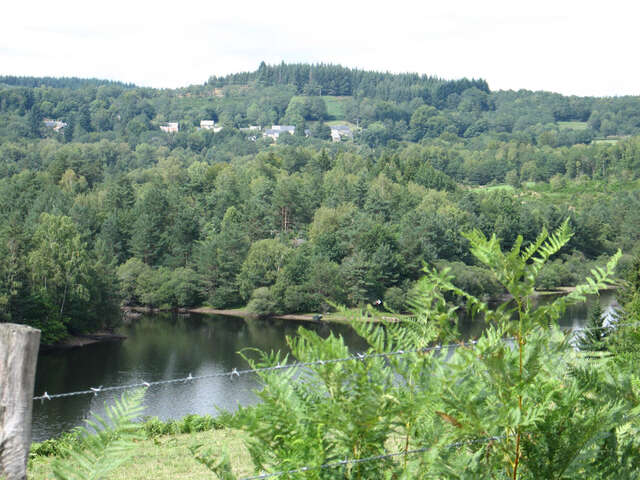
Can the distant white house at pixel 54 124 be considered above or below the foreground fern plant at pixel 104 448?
above

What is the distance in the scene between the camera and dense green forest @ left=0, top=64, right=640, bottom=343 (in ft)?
112

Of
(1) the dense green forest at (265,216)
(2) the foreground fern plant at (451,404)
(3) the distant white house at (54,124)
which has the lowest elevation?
(1) the dense green forest at (265,216)

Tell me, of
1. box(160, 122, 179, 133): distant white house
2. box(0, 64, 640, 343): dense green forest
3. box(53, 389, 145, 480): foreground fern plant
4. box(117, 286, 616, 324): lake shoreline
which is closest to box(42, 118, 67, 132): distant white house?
box(0, 64, 640, 343): dense green forest

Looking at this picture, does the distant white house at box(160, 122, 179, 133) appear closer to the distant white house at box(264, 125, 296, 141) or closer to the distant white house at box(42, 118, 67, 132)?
the distant white house at box(264, 125, 296, 141)

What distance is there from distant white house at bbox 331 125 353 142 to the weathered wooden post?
4631 inches

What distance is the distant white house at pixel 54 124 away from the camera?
359 feet

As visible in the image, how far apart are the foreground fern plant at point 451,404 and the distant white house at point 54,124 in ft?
375

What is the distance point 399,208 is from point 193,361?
29.1 meters

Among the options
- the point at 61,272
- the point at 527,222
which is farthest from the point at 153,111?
the point at 61,272

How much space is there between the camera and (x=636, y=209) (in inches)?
2203

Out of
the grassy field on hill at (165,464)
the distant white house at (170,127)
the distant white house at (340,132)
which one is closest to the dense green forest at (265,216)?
the grassy field on hill at (165,464)

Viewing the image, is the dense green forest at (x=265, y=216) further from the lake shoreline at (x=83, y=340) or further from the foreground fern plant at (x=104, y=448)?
the foreground fern plant at (x=104, y=448)

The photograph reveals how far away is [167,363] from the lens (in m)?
28.0

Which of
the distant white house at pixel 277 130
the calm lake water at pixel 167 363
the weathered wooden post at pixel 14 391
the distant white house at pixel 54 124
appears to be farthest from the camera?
the distant white house at pixel 277 130
